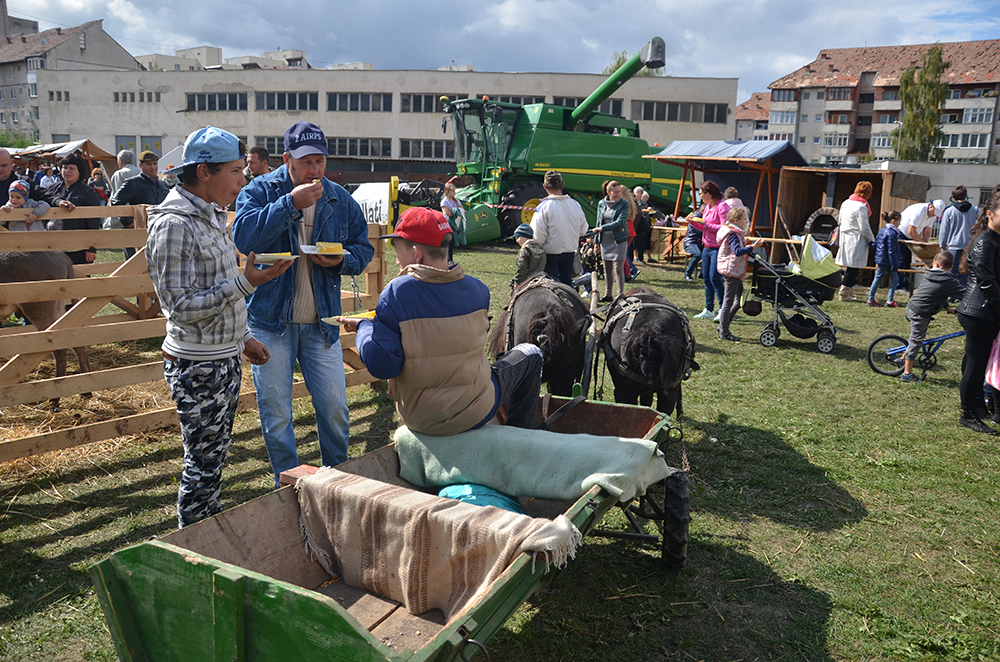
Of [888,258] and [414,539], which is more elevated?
[888,258]

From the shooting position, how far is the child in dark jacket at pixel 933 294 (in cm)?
710

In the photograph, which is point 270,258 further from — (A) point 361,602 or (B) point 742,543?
(B) point 742,543

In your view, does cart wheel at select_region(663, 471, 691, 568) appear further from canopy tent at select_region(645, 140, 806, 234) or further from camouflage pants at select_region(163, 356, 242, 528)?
canopy tent at select_region(645, 140, 806, 234)

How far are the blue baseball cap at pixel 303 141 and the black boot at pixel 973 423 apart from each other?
630 centimetres

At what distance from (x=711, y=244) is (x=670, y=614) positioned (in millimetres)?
7593

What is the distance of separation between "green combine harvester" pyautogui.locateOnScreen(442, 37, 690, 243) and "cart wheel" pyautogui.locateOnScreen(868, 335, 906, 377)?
11605mm

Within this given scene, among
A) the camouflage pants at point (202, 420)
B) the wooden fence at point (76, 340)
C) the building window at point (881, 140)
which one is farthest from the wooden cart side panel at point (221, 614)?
the building window at point (881, 140)

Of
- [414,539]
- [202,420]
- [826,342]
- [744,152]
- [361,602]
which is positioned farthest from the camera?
[744,152]

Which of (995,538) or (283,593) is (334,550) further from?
(995,538)

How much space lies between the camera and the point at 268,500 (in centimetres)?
280

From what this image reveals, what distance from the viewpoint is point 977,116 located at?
6756 cm

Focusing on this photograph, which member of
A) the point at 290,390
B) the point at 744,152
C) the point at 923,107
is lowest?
the point at 290,390

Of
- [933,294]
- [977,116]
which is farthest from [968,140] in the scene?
[933,294]

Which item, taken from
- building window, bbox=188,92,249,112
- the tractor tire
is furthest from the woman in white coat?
building window, bbox=188,92,249,112
